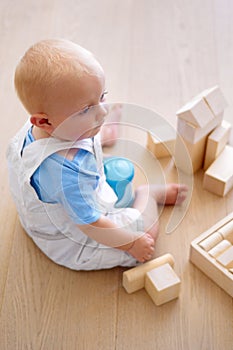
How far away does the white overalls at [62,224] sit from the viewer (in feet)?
3.20

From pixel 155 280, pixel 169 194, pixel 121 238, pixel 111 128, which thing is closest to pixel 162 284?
pixel 155 280

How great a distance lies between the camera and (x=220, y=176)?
44.1 inches

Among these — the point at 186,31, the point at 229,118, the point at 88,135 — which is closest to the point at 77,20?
the point at 186,31

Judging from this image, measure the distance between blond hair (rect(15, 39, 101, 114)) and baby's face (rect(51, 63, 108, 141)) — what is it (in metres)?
0.01

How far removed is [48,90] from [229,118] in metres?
0.60

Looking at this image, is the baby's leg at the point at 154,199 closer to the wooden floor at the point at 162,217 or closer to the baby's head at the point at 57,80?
the wooden floor at the point at 162,217

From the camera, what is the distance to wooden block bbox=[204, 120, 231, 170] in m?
1.13

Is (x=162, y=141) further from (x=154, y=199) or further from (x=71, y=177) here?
(x=71, y=177)

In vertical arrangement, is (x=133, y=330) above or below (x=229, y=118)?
below

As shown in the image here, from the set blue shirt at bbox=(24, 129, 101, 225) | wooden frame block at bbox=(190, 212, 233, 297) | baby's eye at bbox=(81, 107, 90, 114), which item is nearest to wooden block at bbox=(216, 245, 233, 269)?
wooden frame block at bbox=(190, 212, 233, 297)

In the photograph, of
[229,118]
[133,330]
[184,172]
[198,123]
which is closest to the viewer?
[133,330]

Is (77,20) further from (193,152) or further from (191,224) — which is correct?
(191,224)

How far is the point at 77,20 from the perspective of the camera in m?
1.56

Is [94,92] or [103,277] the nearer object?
[94,92]
